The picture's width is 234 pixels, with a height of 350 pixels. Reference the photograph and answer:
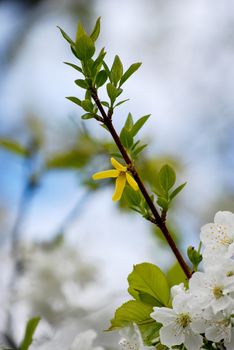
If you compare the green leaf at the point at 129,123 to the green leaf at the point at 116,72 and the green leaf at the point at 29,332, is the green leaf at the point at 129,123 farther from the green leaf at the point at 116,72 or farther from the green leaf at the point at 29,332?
the green leaf at the point at 29,332

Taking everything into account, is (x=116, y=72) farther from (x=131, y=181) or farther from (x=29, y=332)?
(x=29, y=332)

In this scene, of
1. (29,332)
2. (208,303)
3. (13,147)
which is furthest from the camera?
(13,147)

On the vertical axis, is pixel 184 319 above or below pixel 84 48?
below

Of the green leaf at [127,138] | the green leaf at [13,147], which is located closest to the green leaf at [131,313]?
the green leaf at [127,138]

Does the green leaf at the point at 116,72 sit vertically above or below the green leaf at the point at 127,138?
above

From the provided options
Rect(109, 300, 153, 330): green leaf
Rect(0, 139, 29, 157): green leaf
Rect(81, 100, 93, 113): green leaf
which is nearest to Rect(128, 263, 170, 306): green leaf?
Rect(109, 300, 153, 330): green leaf

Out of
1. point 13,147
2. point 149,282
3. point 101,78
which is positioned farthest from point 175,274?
point 13,147
